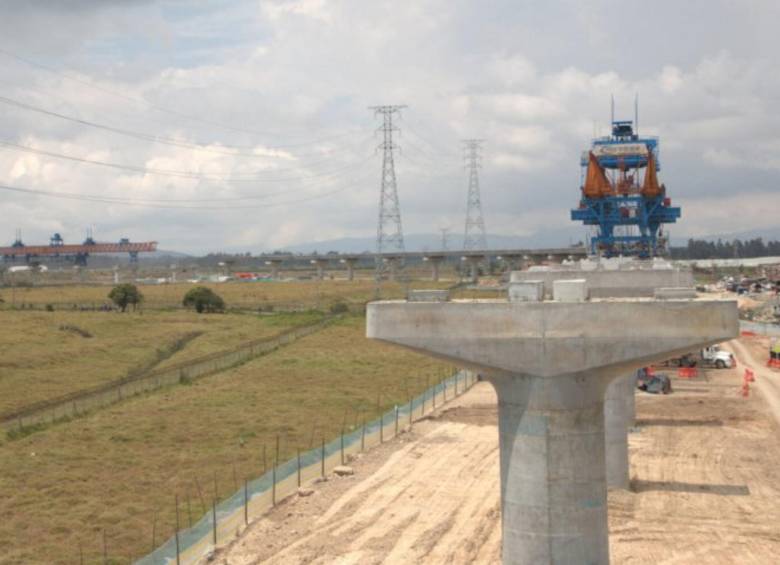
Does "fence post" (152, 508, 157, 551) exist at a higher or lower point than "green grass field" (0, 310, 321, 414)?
lower

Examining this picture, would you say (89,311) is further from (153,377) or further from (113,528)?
(113,528)

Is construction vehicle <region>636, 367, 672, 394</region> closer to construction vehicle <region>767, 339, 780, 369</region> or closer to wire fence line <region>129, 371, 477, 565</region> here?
wire fence line <region>129, 371, 477, 565</region>

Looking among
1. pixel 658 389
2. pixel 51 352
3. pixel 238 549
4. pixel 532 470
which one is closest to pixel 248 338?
pixel 51 352

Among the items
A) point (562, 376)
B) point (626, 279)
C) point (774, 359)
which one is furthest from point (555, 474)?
point (774, 359)

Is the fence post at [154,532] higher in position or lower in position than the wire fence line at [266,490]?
lower

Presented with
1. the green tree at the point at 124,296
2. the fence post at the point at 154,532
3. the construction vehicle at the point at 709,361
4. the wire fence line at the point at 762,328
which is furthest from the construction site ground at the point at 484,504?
the green tree at the point at 124,296

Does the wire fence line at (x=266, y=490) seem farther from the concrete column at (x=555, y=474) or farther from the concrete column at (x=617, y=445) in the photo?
the concrete column at (x=617, y=445)

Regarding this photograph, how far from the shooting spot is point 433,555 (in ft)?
76.9

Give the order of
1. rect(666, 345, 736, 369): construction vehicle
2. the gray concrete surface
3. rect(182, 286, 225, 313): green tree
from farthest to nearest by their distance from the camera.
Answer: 1. rect(182, 286, 225, 313): green tree
2. rect(666, 345, 736, 369): construction vehicle
3. the gray concrete surface

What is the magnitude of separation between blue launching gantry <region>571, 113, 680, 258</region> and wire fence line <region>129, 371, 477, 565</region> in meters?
22.7

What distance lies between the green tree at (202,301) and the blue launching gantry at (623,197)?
5539 cm

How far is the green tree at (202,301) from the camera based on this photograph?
4181 inches

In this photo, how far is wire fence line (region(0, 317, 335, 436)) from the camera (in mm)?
44344

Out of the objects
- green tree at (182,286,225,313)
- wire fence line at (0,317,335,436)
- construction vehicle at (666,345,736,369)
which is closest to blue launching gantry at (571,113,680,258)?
construction vehicle at (666,345,736,369)
